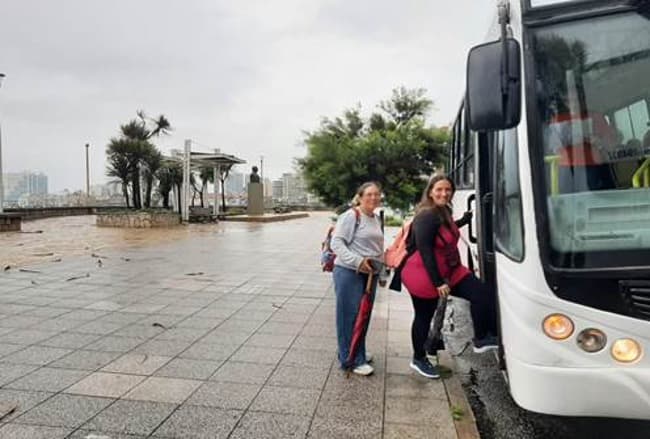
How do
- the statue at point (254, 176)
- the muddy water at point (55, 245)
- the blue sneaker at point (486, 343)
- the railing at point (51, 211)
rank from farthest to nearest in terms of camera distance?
the statue at point (254, 176)
the railing at point (51, 211)
the muddy water at point (55, 245)
the blue sneaker at point (486, 343)

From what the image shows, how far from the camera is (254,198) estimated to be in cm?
3086

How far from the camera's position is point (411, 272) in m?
3.96

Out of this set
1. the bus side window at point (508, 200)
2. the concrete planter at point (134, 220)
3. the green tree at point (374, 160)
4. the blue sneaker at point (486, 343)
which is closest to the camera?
the bus side window at point (508, 200)

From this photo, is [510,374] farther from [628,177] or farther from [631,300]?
[628,177]

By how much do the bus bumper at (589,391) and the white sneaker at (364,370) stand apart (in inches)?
68.7

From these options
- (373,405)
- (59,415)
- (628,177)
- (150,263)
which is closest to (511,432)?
(373,405)

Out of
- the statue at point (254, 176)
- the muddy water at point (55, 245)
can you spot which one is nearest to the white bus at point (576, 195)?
the muddy water at point (55, 245)

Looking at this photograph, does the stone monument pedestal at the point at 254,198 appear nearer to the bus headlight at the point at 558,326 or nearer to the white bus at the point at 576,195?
the white bus at the point at 576,195

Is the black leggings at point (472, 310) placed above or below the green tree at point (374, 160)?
below

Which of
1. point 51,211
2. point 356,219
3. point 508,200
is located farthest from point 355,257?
point 51,211

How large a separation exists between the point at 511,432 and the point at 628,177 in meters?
1.87

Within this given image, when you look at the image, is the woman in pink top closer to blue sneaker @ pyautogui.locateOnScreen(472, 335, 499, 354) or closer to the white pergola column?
blue sneaker @ pyautogui.locateOnScreen(472, 335, 499, 354)

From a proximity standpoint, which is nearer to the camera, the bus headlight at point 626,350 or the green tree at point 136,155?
the bus headlight at point 626,350

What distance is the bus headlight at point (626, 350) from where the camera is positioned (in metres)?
2.32
